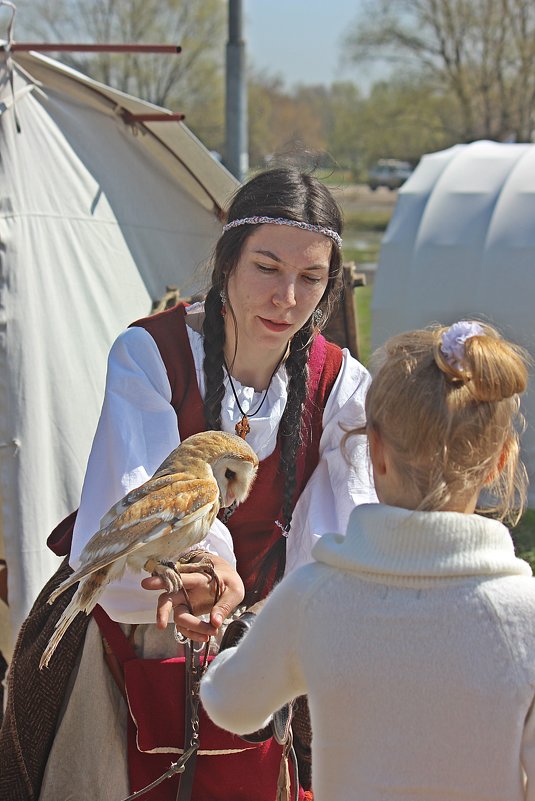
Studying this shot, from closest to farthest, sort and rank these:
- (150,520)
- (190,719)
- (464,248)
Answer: (150,520), (190,719), (464,248)

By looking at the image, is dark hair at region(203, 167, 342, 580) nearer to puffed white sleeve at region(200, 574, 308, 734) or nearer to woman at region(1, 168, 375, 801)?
woman at region(1, 168, 375, 801)

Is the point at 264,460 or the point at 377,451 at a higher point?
the point at 377,451

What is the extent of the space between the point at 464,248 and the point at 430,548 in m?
4.70

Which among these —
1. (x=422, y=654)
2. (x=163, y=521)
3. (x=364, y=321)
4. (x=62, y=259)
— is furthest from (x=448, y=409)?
(x=364, y=321)

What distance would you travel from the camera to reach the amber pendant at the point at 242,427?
76.8 inches

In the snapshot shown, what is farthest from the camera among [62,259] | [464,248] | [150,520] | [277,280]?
[464,248]

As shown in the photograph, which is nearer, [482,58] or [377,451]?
[377,451]

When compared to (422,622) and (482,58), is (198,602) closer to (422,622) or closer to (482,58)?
(422,622)

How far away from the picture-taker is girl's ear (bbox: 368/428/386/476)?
129 centimetres

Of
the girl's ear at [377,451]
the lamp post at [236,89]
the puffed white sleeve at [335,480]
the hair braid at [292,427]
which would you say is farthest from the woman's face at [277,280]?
the lamp post at [236,89]

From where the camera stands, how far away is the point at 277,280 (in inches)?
75.8

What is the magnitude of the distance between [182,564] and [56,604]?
17.8 inches

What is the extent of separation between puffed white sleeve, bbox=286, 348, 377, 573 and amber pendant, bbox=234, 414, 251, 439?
0.65ft

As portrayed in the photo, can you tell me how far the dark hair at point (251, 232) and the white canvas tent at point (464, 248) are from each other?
10.7 ft
